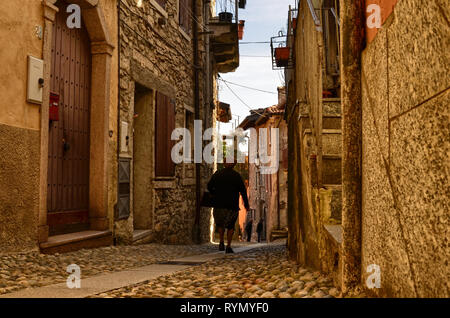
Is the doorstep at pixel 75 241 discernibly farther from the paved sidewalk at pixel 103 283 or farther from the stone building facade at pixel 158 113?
the paved sidewalk at pixel 103 283

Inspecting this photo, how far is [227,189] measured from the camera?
802cm

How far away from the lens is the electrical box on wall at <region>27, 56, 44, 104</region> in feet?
17.1

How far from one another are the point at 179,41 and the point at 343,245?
30.0 ft

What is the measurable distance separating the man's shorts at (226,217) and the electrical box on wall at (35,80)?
374 centimetres

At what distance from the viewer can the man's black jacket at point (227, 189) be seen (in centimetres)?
803

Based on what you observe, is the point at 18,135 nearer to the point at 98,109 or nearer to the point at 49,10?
the point at 49,10

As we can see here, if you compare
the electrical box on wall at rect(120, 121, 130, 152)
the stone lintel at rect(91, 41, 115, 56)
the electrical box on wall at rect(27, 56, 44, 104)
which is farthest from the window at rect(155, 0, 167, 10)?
the electrical box on wall at rect(27, 56, 44, 104)

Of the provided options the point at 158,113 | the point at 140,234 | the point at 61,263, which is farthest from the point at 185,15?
the point at 61,263

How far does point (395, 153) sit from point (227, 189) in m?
6.11

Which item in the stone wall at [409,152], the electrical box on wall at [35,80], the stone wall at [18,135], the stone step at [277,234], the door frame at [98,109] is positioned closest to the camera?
the stone wall at [409,152]

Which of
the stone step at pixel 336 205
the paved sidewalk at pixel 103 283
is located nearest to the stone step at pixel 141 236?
the paved sidewalk at pixel 103 283

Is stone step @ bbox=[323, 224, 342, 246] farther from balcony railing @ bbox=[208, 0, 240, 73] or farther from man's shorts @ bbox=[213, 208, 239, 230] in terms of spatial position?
balcony railing @ bbox=[208, 0, 240, 73]

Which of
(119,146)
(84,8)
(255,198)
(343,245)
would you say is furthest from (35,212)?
(255,198)

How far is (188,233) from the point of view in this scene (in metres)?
11.5
